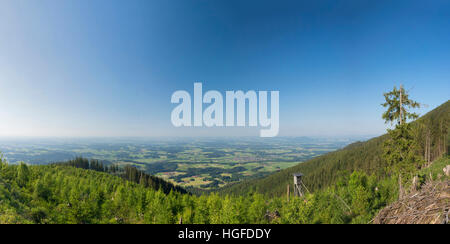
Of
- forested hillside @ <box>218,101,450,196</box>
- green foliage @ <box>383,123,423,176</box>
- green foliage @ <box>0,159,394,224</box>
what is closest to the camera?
green foliage @ <box>383,123,423,176</box>

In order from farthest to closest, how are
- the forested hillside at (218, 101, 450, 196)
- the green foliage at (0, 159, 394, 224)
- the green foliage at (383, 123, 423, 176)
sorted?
the forested hillside at (218, 101, 450, 196) < the green foliage at (0, 159, 394, 224) < the green foliage at (383, 123, 423, 176)

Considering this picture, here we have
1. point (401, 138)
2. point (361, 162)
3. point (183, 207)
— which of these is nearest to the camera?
point (401, 138)

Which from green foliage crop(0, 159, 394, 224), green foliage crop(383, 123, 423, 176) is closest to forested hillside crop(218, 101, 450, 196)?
green foliage crop(0, 159, 394, 224)

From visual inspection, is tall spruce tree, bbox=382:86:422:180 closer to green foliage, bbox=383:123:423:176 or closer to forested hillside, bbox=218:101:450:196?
green foliage, bbox=383:123:423:176

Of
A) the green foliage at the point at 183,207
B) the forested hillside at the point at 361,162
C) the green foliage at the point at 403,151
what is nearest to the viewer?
the green foliage at the point at 403,151

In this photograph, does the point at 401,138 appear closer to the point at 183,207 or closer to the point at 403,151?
the point at 403,151

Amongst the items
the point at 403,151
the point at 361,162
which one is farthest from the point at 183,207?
the point at 361,162

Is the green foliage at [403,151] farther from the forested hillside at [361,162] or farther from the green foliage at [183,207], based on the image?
the forested hillside at [361,162]

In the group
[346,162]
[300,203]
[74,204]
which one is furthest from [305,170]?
[74,204]

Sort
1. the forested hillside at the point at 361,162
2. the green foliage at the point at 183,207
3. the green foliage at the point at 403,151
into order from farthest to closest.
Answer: the forested hillside at the point at 361,162 < the green foliage at the point at 183,207 < the green foliage at the point at 403,151

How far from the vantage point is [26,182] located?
24.6m

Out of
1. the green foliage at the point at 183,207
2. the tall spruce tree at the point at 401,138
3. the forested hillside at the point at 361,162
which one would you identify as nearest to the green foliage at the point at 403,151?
the tall spruce tree at the point at 401,138

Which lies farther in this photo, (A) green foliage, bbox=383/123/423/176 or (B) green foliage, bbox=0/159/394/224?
(B) green foliage, bbox=0/159/394/224
